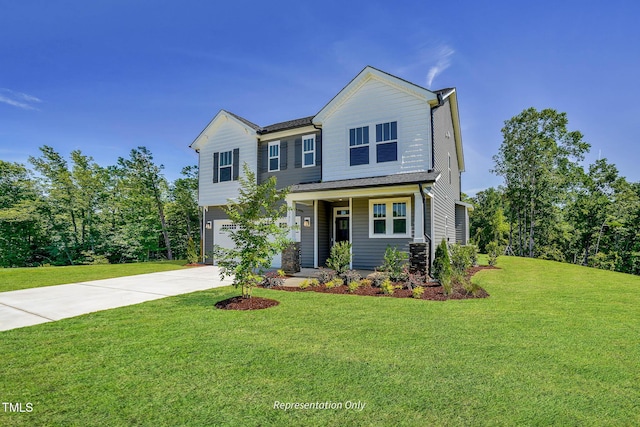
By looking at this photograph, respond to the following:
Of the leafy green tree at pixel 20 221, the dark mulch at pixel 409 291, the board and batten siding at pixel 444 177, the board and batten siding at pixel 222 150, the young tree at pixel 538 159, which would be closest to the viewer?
the dark mulch at pixel 409 291

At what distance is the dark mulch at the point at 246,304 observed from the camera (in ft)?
20.9

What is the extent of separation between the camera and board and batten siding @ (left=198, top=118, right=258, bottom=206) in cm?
1551

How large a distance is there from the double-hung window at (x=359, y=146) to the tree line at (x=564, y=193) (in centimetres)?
1834

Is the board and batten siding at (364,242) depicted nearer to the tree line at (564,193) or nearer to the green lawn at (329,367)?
the green lawn at (329,367)

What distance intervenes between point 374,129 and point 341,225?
429 centimetres

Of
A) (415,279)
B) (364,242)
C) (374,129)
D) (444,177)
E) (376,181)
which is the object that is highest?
(374,129)

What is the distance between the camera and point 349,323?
529cm

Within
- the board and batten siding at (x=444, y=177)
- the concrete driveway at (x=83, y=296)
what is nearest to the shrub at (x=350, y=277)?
the concrete driveway at (x=83, y=296)

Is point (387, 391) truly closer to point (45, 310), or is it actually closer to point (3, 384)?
point (3, 384)

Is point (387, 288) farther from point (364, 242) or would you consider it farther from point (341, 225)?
point (341, 225)

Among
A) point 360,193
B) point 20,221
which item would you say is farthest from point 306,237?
point 20,221

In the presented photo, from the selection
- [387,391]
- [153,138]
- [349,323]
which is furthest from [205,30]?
[153,138]

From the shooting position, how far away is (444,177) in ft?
43.9

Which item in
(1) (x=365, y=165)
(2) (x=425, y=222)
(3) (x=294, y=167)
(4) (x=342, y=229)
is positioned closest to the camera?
(2) (x=425, y=222)
